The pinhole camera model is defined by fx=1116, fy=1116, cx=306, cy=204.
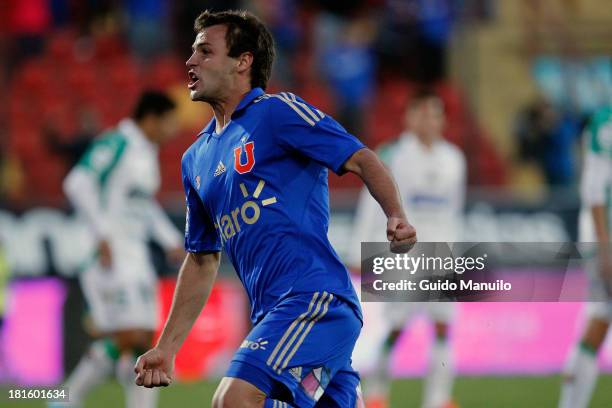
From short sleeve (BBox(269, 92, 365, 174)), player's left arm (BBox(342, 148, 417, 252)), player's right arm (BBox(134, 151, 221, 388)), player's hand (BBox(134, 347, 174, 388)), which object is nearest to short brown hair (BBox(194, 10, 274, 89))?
short sleeve (BBox(269, 92, 365, 174))

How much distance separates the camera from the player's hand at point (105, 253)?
762cm

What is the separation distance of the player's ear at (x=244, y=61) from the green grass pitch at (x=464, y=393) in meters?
4.23

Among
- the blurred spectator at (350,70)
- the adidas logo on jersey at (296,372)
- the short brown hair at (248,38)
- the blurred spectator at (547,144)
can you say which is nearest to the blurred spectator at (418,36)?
the blurred spectator at (350,70)

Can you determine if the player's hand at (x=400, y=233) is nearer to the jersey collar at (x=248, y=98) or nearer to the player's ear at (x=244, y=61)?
the jersey collar at (x=248, y=98)

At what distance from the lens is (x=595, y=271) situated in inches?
260

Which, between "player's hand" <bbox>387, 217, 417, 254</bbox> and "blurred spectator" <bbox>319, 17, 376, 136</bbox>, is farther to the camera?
"blurred spectator" <bbox>319, 17, 376, 136</bbox>

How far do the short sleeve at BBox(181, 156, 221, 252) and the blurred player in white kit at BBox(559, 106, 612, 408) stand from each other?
2.91m

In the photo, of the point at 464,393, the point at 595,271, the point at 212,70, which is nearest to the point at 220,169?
the point at 212,70

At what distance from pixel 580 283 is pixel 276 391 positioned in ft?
9.20

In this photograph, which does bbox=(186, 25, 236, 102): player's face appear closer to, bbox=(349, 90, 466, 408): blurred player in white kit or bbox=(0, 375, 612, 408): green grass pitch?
bbox=(0, 375, 612, 408): green grass pitch

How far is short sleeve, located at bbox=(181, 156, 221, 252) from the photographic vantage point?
14.7 feet

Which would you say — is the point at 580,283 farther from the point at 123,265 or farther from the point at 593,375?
the point at 123,265

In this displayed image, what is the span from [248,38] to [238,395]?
1369 millimetres

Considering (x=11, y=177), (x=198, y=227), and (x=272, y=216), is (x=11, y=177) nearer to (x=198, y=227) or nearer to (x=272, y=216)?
(x=198, y=227)
